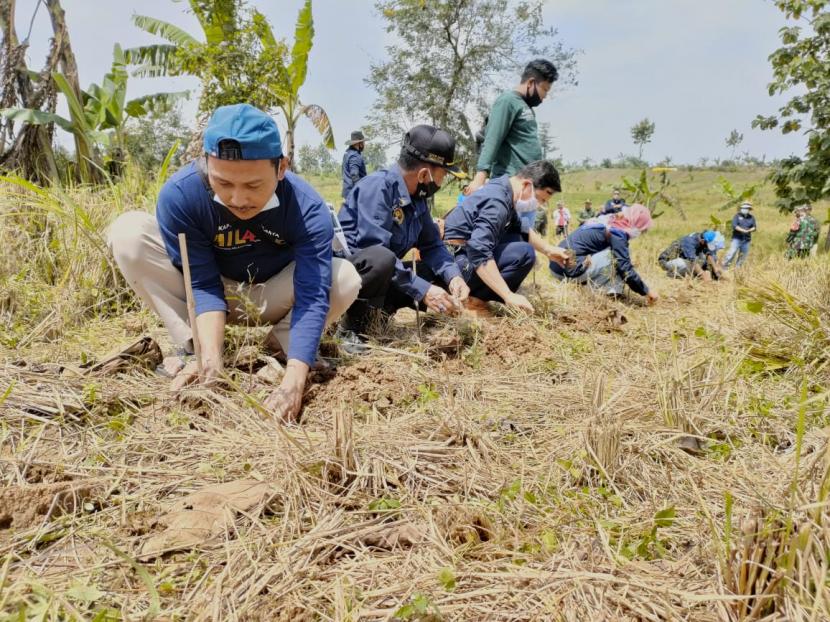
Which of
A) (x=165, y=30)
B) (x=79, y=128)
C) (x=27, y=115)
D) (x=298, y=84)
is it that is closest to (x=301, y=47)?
(x=298, y=84)

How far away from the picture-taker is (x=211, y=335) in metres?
2.01

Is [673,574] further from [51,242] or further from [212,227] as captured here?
[51,242]

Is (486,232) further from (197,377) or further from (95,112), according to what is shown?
(95,112)

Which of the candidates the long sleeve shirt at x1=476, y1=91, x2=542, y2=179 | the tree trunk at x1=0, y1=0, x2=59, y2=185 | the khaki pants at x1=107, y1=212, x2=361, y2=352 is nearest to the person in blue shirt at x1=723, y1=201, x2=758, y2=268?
the long sleeve shirt at x1=476, y1=91, x2=542, y2=179

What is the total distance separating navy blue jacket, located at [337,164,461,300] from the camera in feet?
9.40

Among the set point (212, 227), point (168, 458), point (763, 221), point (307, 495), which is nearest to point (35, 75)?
point (212, 227)

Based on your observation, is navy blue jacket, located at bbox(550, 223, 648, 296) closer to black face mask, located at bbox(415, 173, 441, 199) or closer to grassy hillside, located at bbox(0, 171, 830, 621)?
grassy hillside, located at bbox(0, 171, 830, 621)

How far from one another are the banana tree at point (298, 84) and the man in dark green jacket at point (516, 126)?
18.1ft

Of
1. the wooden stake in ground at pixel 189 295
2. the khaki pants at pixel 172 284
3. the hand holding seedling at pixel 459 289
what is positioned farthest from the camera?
the hand holding seedling at pixel 459 289

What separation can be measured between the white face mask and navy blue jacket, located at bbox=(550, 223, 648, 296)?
3.03ft

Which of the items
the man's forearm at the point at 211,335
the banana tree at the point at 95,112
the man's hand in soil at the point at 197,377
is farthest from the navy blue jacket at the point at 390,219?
the banana tree at the point at 95,112

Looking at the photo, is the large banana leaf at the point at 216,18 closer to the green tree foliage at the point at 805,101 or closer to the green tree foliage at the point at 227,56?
the green tree foliage at the point at 227,56

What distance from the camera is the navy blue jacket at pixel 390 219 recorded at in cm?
287

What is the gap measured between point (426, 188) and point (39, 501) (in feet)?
7.61
